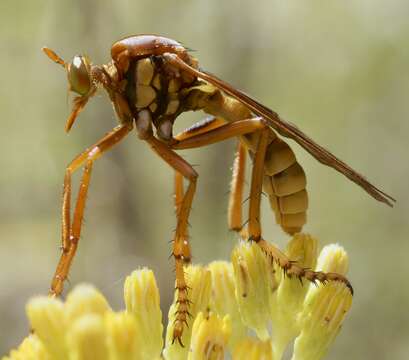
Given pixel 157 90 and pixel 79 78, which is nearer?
pixel 79 78

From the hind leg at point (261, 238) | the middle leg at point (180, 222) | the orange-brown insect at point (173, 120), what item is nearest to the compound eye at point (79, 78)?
the orange-brown insect at point (173, 120)

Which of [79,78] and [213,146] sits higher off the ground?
[79,78]

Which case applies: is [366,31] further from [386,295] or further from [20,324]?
[20,324]

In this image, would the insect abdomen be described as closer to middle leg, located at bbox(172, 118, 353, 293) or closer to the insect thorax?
middle leg, located at bbox(172, 118, 353, 293)

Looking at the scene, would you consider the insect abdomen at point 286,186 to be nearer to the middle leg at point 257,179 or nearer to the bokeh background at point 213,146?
the middle leg at point 257,179

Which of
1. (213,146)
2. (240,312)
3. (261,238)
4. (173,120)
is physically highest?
(173,120)

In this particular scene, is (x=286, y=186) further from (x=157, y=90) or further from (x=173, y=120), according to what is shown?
(x=157, y=90)

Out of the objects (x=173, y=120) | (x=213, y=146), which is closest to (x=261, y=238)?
(x=173, y=120)

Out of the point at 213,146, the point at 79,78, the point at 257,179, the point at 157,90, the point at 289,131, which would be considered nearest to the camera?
the point at 289,131
